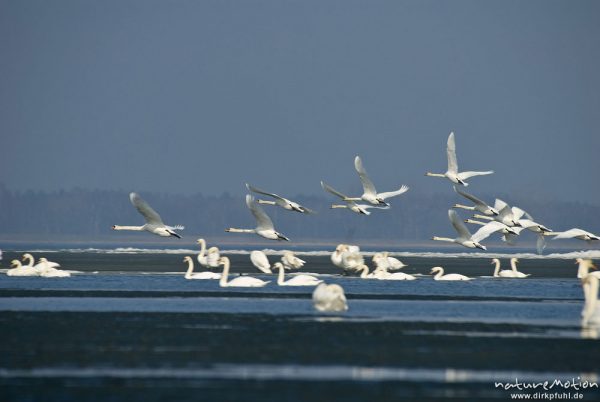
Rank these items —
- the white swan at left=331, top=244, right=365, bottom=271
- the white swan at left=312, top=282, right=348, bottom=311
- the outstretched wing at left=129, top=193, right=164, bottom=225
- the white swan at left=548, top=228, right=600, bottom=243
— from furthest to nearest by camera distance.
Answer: the white swan at left=331, top=244, right=365, bottom=271, the white swan at left=548, top=228, right=600, bottom=243, the outstretched wing at left=129, top=193, right=164, bottom=225, the white swan at left=312, top=282, right=348, bottom=311

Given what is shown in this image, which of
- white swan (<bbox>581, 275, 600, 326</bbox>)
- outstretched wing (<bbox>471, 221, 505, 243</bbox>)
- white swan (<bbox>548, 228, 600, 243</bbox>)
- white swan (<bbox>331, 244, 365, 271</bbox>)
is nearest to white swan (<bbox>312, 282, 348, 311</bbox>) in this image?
white swan (<bbox>581, 275, 600, 326</bbox>)

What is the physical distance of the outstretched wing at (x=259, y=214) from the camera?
49562mm

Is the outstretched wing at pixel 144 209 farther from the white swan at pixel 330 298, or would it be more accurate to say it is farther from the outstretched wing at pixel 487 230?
the outstretched wing at pixel 487 230

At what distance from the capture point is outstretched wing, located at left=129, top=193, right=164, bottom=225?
42191 millimetres

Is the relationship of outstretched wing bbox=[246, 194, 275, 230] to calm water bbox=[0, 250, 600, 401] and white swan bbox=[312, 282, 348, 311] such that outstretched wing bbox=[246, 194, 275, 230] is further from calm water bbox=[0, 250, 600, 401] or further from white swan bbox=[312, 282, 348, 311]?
white swan bbox=[312, 282, 348, 311]

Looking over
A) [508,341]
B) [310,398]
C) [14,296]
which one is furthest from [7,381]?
[14,296]

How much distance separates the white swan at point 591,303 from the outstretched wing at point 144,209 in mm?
14564

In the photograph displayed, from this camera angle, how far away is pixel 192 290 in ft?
152

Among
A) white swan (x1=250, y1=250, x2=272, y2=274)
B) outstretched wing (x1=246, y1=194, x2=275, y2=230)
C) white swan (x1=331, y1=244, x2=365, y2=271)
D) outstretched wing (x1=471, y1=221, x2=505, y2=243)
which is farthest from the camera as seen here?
white swan (x1=331, y1=244, x2=365, y2=271)

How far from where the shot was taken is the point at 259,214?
5022cm

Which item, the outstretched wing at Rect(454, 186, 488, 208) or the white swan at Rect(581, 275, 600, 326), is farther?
the outstretched wing at Rect(454, 186, 488, 208)

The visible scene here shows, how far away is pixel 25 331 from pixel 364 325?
7.95 m

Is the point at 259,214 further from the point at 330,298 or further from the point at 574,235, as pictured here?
the point at 330,298

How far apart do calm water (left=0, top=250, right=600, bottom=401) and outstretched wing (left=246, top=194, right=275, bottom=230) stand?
4.58m
